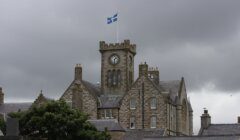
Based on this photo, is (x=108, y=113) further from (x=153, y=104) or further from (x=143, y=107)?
(x=153, y=104)

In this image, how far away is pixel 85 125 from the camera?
7962 cm

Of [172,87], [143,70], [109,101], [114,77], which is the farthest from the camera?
[114,77]

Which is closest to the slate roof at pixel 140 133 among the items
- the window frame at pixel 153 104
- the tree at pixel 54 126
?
the window frame at pixel 153 104

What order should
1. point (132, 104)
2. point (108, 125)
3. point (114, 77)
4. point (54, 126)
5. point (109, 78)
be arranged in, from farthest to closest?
point (109, 78) → point (114, 77) → point (132, 104) → point (108, 125) → point (54, 126)

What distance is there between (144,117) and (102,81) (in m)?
11.0

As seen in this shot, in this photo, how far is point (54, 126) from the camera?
77.3m

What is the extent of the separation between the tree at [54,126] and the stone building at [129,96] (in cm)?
2582

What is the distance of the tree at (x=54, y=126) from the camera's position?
254 feet

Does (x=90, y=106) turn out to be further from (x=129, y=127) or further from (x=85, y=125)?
(x=85, y=125)

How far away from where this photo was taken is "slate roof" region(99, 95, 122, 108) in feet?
361

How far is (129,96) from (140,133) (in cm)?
1049

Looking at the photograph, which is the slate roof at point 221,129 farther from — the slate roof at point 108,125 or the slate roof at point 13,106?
the slate roof at point 13,106

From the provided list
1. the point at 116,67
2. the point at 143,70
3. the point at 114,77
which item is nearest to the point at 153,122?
the point at 143,70

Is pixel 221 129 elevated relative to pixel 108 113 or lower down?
lower down
